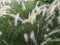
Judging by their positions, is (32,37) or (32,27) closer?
(32,37)

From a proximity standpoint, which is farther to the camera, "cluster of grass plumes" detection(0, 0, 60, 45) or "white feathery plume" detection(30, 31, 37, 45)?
"cluster of grass plumes" detection(0, 0, 60, 45)

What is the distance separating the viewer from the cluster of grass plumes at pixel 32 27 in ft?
8.46

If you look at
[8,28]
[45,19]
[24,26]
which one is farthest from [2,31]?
[45,19]

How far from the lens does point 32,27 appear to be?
2.67m

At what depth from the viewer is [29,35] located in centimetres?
261

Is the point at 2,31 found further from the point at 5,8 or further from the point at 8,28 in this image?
the point at 5,8

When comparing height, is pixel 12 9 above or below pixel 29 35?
above

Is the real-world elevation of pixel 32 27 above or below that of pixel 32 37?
above

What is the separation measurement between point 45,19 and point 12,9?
455 millimetres

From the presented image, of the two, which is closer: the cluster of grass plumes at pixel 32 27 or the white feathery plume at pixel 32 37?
the white feathery plume at pixel 32 37

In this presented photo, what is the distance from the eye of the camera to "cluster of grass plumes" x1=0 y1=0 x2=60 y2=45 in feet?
8.46

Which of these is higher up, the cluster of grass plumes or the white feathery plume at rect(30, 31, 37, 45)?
the cluster of grass plumes

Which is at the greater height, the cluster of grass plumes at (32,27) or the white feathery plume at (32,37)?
the cluster of grass plumes at (32,27)

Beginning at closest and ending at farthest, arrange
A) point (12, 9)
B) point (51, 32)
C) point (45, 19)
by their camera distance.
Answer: point (51, 32) → point (45, 19) → point (12, 9)
